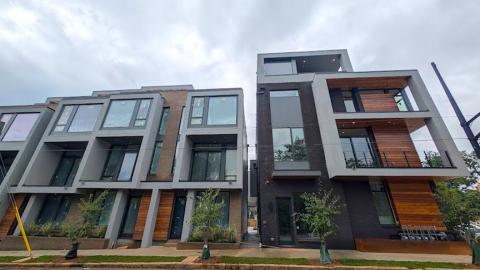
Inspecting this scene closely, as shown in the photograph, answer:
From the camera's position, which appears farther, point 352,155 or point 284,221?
point 352,155

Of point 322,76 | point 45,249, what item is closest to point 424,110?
point 322,76

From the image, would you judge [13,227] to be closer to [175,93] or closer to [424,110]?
[175,93]

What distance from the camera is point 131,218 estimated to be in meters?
12.7

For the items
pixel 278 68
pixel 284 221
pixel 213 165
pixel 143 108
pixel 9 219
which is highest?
pixel 278 68

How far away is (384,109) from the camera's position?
13.6 meters

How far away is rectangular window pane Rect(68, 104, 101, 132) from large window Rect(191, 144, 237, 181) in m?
8.32

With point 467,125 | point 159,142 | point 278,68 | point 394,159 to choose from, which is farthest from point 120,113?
point 467,125

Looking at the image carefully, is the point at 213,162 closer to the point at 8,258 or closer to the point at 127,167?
the point at 127,167

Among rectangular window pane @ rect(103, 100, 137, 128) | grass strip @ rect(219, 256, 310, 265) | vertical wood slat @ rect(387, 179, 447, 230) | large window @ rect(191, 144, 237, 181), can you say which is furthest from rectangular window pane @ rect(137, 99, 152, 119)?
vertical wood slat @ rect(387, 179, 447, 230)

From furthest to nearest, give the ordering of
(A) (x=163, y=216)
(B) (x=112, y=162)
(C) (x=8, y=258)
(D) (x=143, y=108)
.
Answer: (D) (x=143, y=108) → (B) (x=112, y=162) → (A) (x=163, y=216) → (C) (x=8, y=258)

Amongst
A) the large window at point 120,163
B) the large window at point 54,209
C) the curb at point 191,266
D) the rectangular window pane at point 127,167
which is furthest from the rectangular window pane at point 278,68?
the large window at point 54,209

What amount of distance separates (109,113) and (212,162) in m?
8.94

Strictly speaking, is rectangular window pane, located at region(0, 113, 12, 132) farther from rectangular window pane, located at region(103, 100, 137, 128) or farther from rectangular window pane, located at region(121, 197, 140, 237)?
rectangular window pane, located at region(121, 197, 140, 237)

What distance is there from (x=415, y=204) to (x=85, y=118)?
23325 mm
